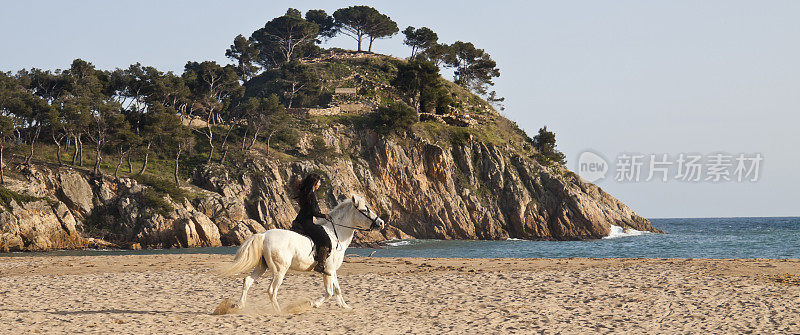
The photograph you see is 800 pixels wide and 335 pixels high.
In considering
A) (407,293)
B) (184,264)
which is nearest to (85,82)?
(184,264)

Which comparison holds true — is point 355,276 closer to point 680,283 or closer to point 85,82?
point 680,283

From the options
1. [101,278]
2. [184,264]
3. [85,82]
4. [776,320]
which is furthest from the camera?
[85,82]

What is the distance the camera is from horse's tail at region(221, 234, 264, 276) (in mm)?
11258

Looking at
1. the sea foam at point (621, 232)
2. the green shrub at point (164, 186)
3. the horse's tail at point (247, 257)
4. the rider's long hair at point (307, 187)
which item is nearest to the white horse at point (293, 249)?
the horse's tail at point (247, 257)

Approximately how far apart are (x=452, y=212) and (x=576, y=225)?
13.9 m

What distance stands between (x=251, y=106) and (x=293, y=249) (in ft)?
200

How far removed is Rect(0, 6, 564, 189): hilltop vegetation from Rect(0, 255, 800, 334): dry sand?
4074cm

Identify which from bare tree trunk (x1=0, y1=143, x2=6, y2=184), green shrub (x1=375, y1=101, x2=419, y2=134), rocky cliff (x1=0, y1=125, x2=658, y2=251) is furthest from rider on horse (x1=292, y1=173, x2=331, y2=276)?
green shrub (x1=375, y1=101, x2=419, y2=134)

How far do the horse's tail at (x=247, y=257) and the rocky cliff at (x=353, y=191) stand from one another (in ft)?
130

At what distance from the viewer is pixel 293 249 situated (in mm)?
11664

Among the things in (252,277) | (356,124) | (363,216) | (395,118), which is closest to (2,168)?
(356,124)

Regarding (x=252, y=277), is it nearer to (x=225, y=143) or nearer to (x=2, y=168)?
(x=2, y=168)

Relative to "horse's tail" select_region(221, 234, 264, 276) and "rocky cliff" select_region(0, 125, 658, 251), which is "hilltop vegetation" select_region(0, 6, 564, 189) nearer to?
"rocky cliff" select_region(0, 125, 658, 251)

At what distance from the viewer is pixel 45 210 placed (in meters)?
45.8
